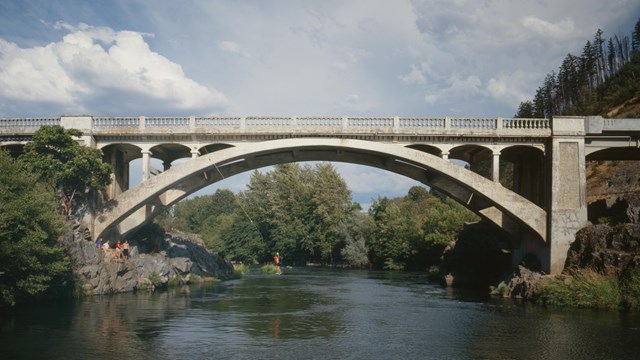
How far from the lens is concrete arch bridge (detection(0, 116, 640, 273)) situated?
3238 centimetres

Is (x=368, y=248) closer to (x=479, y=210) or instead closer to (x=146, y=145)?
(x=479, y=210)

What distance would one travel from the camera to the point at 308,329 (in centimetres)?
2175

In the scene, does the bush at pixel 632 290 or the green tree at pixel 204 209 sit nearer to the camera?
the bush at pixel 632 290

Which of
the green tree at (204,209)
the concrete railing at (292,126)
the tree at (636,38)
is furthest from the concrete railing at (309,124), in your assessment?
the green tree at (204,209)

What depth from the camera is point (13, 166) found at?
83.3ft

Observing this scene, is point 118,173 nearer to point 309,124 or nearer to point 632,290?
point 309,124

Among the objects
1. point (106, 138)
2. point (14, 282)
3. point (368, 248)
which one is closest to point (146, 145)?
point (106, 138)

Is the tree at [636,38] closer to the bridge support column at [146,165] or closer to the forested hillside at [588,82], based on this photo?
the forested hillside at [588,82]

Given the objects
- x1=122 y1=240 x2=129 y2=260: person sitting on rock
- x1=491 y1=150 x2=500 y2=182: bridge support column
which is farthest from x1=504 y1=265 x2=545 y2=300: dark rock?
x1=122 y1=240 x2=129 y2=260: person sitting on rock

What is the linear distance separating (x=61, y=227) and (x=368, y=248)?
46836 mm

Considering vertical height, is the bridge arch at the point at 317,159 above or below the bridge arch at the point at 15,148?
below

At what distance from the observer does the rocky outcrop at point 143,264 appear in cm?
2975

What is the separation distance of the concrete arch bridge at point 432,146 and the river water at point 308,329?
5.62m

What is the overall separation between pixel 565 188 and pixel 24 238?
1056 inches
